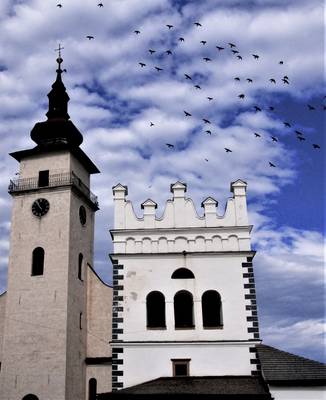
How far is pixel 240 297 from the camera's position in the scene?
23.6 meters

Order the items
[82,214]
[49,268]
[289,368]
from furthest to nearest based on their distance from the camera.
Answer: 1. [82,214]
2. [49,268]
3. [289,368]

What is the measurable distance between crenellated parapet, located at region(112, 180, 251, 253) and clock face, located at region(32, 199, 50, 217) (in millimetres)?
6125

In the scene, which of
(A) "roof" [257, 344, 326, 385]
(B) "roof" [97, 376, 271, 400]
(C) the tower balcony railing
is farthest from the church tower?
(A) "roof" [257, 344, 326, 385]

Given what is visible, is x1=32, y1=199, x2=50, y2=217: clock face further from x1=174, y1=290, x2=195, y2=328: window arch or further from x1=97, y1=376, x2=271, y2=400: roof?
x1=97, y1=376, x2=271, y2=400: roof

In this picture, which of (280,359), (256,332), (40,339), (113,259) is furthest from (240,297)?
(40,339)

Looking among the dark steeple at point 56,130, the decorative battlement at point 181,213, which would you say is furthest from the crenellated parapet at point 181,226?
the dark steeple at point 56,130

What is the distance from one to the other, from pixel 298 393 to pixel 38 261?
48.9ft

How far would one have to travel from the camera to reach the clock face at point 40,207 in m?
29.9

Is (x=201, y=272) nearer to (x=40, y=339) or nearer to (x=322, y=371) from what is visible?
(x=322, y=371)

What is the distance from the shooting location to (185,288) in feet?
78.2

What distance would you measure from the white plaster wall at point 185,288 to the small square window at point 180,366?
0.94m

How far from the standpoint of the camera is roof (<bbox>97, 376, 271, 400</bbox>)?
19.6 metres

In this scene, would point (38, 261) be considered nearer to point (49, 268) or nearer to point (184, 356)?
point (49, 268)

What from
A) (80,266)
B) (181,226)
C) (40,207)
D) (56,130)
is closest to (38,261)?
(80,266)
